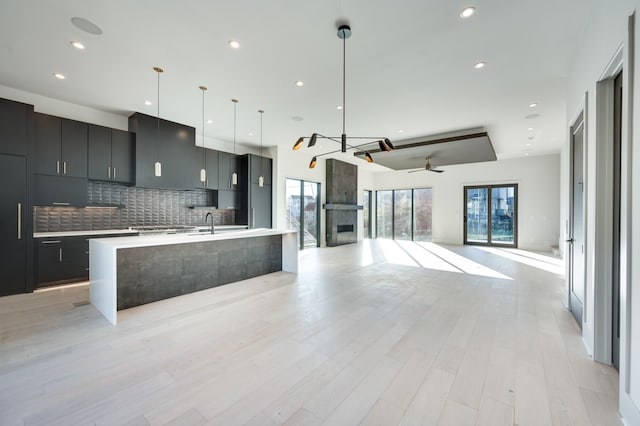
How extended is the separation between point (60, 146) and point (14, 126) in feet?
1.87

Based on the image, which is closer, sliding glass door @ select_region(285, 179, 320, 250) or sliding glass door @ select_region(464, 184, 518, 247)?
sliding glass door @ select_region(285, 179, 320, 250)

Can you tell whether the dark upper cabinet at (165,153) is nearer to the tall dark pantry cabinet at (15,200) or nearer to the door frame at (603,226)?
the tall dark pantry cabinet at (15,200)

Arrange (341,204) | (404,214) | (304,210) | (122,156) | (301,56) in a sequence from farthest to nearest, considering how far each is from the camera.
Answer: (404,214), (341,204), (304,210), (122,156), (301,56)

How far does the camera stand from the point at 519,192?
941cm

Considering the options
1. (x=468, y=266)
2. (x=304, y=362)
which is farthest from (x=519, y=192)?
(x=304, y=362)

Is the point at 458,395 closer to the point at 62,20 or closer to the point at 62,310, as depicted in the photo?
the point at 62,310

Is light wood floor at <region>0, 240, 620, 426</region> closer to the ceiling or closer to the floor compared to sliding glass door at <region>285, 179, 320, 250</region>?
closer to the floor

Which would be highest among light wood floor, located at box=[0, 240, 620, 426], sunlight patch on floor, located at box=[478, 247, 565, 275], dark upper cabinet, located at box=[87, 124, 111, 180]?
dark upper cabinet, located at box=[87, 124, 111, 180]

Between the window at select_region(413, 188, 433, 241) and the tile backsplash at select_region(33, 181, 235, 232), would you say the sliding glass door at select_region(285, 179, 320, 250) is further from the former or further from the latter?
the window at select_region(413, 188, 433, 241)

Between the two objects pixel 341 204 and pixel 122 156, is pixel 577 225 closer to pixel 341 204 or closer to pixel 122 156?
pixel 122 156

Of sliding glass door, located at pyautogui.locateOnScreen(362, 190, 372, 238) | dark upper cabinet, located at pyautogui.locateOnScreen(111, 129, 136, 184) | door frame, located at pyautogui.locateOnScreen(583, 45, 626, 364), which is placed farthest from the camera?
sliding glass door, located at pyautogui.locateOnScreen(362, 190, 372, 238)

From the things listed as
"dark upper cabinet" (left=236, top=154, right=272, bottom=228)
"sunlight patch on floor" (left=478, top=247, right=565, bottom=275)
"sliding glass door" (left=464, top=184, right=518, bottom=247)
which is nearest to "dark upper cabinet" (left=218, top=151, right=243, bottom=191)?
"dark upper cabinet" (left=236, top=154, right=272, bottom=228)

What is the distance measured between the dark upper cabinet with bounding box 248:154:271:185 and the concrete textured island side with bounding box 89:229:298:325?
271 cm

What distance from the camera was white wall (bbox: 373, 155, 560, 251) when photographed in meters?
8.95
